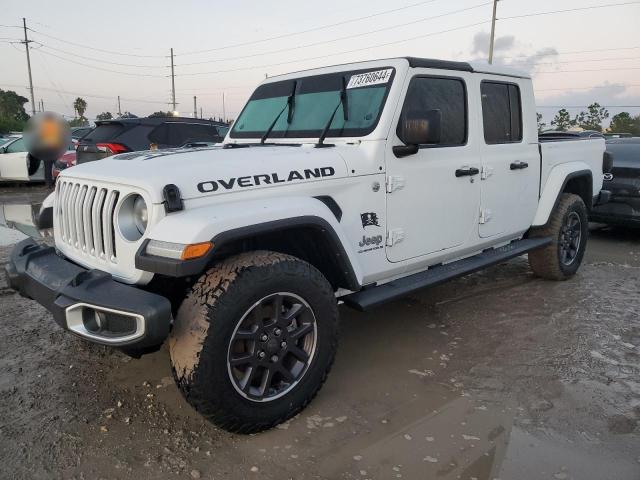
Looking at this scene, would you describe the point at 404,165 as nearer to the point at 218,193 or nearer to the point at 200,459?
the point at 218,193

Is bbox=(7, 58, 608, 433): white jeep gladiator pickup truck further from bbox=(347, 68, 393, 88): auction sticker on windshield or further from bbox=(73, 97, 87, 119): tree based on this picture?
bbox=(73, 97, 87, 119): tree

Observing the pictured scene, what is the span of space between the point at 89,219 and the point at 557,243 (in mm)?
4205

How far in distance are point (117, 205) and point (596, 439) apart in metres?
2.70

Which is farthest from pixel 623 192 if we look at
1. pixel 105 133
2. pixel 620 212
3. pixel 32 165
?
pixel 32 165

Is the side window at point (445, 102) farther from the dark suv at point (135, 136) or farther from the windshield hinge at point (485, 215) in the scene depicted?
the dark suv at point (135, 136)

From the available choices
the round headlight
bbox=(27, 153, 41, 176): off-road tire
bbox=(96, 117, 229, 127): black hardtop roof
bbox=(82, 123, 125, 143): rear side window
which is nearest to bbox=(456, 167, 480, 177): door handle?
the round headlight

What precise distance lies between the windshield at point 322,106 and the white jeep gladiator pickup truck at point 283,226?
1 cm

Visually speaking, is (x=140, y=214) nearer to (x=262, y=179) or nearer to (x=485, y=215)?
(x=262, y=179)

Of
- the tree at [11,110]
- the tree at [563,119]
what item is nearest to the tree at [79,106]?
the tree at [11,110]

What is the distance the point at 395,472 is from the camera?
7.85ft

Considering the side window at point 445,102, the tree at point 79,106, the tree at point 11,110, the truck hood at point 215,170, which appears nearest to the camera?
the truck hood at point 215,170

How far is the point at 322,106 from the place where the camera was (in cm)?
363

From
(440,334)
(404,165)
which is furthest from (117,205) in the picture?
(440,334)

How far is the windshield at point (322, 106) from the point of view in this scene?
3.39 metres
